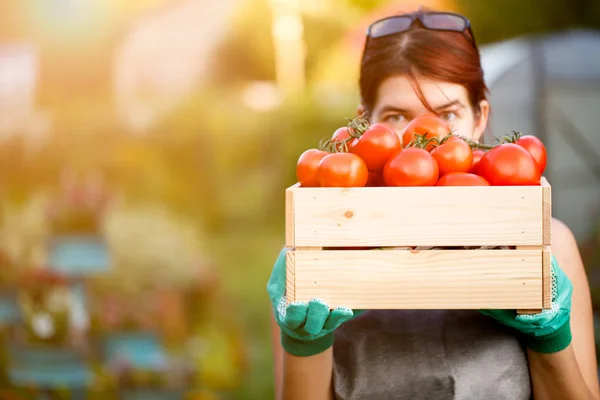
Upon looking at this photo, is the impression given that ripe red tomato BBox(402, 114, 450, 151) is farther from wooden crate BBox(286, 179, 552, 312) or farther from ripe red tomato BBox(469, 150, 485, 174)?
wooden crate BBox(286, 179, 552, 312)

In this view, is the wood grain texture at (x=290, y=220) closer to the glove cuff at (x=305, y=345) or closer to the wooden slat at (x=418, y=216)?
Result: the wooden slat at (x=418, y=216)

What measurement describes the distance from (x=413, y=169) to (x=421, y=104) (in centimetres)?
45

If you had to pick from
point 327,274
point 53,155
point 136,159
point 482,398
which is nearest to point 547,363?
point 482,398

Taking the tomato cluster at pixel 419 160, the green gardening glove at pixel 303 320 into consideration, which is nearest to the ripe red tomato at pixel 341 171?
the tomato cluster at pixel 419 160

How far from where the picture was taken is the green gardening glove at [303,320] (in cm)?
162

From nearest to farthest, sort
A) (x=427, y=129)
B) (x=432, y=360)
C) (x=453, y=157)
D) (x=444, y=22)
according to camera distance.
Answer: (x=453, y=157) → (x=427, y=129) → (x=432, y=360) → (x=444, y=22)

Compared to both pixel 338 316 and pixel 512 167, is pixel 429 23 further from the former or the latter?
pixel 338 316

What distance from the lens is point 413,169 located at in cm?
164

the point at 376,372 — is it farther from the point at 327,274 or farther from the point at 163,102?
the point at 163,102

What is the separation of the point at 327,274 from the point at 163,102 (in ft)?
11.9

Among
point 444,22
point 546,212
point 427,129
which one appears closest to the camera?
point 546,212

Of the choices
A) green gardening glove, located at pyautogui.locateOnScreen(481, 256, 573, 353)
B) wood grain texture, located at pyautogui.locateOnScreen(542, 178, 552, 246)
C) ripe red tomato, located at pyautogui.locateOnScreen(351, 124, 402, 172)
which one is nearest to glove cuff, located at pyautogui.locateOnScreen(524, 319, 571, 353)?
green gardening glove, located at pyautogui.locateOnScreen(481, 256, 573, 353)

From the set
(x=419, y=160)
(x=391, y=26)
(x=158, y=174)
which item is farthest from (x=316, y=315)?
(x=158, y=174)

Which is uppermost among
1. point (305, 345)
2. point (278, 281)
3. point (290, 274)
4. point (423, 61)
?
point (423, 61)
